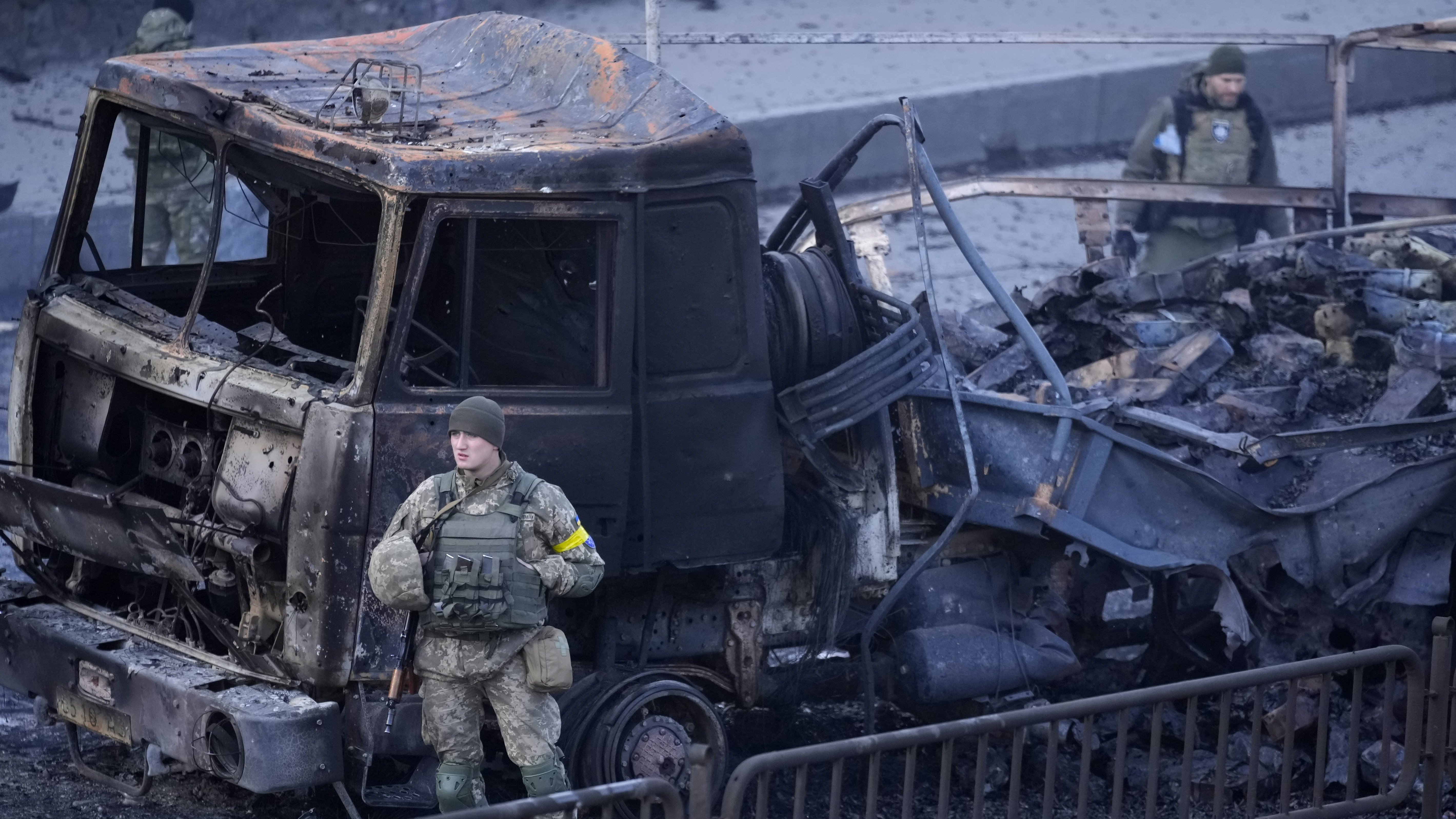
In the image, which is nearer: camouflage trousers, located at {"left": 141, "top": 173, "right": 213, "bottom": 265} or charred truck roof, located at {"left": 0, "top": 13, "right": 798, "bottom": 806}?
charred truck roof, located at {"left": 0, "top": 13, "right": 798, "bottom": 806}

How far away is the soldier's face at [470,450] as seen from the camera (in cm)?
439

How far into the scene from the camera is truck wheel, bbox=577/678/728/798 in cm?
496

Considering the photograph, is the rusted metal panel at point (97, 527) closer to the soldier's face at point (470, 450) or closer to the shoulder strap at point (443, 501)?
the shoulder strap at point (443, 501)

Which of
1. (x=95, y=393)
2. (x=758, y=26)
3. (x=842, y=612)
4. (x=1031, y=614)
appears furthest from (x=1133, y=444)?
(x=758, y=26)

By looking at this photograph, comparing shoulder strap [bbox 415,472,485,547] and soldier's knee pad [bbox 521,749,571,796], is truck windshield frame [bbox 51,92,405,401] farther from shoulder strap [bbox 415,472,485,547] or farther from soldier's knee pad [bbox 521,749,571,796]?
soldier's knee pad [bbox 521,749,571,796]

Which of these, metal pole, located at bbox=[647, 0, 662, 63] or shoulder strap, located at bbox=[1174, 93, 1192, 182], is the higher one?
metal pole, located at bbox=[647, 0, 662, 63]

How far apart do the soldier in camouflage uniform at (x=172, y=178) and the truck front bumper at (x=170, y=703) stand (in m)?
1.42

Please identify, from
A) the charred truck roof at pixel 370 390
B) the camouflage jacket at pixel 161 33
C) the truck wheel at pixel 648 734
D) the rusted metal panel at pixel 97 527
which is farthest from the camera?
the camouflage jacket at pixel 161 33

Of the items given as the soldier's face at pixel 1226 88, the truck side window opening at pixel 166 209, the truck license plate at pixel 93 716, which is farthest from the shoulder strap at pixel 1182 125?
the truck license plate at pixel 93 716

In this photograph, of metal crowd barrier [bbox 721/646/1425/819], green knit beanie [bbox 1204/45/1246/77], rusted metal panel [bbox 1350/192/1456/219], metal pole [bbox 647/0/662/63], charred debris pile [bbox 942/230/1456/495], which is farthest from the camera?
green knit beanie [bbox 1204/45/1246/77]

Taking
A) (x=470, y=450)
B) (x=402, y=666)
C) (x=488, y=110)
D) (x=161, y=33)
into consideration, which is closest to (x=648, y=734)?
(x=402, y=666)

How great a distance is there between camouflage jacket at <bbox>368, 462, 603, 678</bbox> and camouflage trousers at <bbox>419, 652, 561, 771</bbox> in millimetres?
47

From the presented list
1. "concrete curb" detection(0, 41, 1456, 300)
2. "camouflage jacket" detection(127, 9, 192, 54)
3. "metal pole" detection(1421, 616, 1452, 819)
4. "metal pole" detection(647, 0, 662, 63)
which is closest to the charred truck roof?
"metal pole" detection(1421, 616, 1452, 819)

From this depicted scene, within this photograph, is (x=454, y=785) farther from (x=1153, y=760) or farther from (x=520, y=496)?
(x=1153, y=760)
